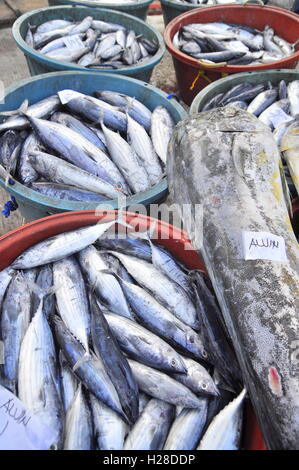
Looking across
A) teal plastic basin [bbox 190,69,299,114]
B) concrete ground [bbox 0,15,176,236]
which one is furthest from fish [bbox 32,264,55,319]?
concrete ground [bbox 0,15,176,236]

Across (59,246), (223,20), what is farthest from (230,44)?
(59,246)

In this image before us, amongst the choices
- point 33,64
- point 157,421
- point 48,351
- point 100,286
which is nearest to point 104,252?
point 100,286

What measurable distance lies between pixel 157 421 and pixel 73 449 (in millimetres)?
Result: 327

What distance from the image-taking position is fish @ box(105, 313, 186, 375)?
1.64 metres

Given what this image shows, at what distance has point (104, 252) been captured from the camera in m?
2.09

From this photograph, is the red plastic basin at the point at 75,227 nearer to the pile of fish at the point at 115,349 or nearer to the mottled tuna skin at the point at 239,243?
the pile of fish at the point at 115,349

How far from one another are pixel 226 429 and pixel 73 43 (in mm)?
3787

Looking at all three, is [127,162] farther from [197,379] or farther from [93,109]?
[197,379]

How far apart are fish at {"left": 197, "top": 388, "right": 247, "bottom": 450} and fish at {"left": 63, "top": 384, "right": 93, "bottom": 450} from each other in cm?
41

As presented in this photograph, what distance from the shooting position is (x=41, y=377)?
5.09 feet

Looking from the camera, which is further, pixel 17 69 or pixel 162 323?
pixel 17 69

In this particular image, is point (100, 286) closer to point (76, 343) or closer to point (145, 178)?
point (76, 343)

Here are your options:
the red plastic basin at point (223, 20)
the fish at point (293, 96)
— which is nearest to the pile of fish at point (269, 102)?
the fish at point (293, 96)

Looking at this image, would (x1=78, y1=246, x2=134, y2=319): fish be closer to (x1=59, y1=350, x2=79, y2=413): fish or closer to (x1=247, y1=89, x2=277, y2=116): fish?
(x1=59, y1=350, x2=79, y2=413): fish
